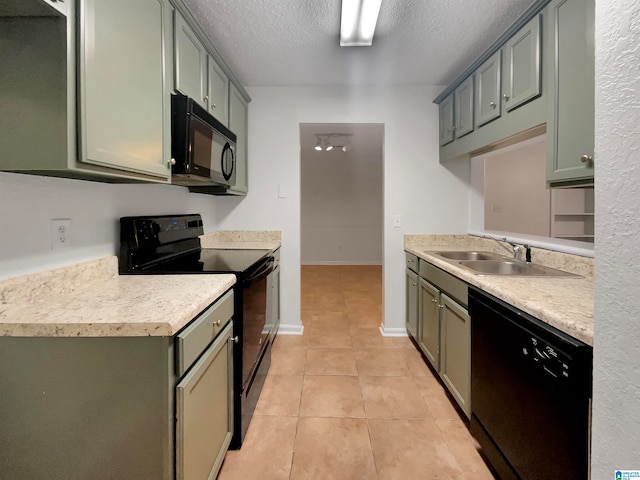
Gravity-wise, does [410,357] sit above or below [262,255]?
below

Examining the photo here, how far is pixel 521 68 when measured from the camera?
1643mm

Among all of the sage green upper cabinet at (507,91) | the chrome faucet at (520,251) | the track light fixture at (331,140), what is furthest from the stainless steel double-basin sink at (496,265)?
the track light fixture at (331,140)

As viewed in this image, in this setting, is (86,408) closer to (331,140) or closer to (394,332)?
(394,332)

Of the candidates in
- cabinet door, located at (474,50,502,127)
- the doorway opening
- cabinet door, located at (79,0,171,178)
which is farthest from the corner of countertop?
the doorway opening

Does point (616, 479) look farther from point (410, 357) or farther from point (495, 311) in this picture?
point (410, 357)

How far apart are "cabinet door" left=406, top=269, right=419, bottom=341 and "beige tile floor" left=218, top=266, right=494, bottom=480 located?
0.15 metres

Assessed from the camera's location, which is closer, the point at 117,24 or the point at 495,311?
the point at 117,24

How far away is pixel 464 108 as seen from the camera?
2312 millimetres

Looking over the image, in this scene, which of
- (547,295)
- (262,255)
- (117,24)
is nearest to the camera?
(117,24)

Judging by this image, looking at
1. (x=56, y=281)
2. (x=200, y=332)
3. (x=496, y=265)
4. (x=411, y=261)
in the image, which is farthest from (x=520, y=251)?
(x=56, y=281)

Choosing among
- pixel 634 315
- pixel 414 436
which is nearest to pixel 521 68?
pixel 634 315

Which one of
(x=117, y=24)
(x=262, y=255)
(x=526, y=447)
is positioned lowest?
(x=526, y=447)

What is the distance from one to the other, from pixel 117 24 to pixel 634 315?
1611mm

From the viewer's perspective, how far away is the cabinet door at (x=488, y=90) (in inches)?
73.6
